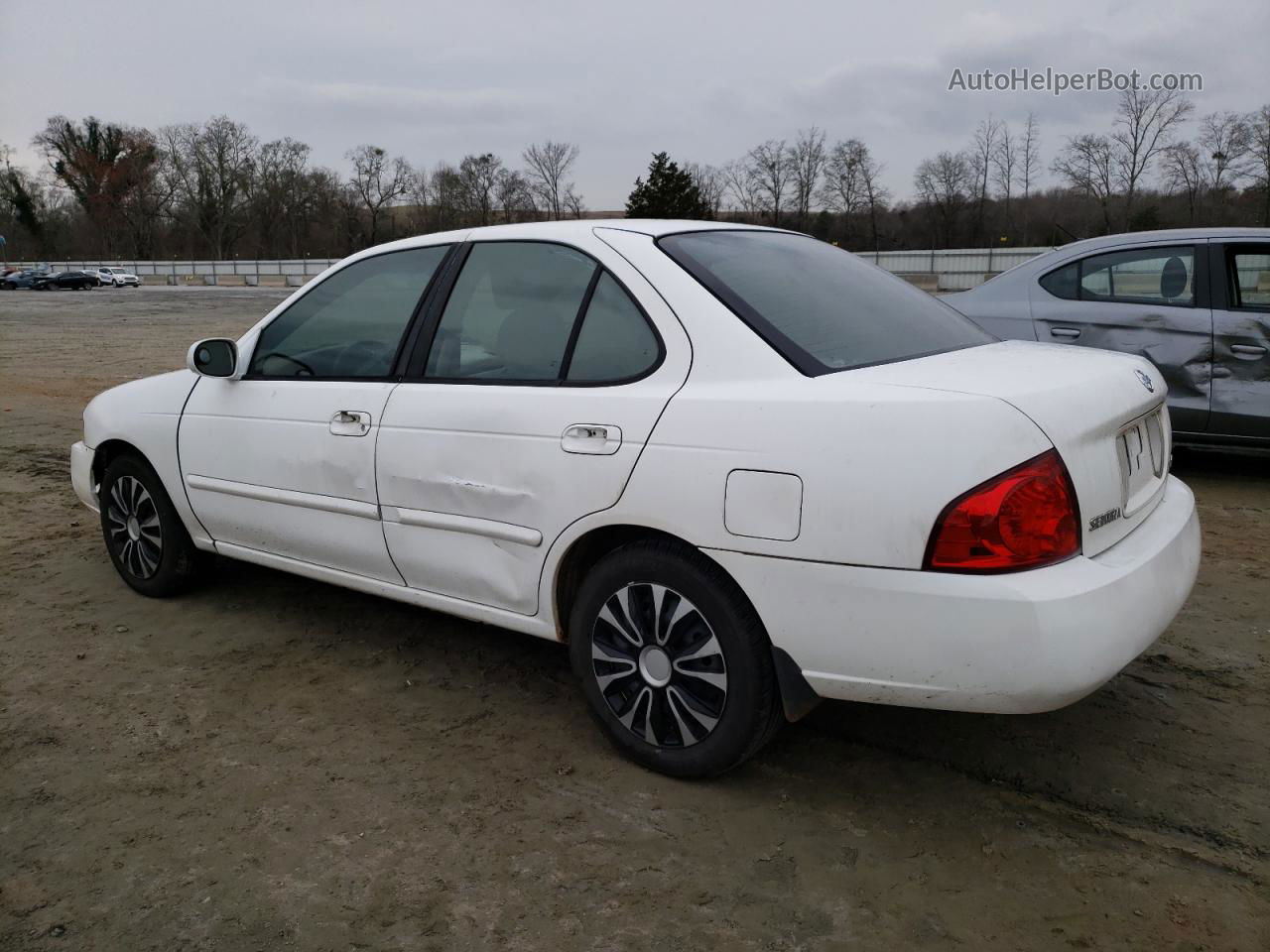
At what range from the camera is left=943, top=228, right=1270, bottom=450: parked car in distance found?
20.8ft

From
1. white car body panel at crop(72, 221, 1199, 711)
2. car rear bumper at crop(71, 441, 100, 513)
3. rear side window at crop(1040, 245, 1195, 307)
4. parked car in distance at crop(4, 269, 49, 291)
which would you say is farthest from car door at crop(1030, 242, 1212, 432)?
parked car in distance at crop(4, 269, 49, 291)

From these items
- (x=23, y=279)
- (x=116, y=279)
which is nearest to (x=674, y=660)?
Result: (x=23, y=279)

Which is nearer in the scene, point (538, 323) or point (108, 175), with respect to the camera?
point (538, 323)

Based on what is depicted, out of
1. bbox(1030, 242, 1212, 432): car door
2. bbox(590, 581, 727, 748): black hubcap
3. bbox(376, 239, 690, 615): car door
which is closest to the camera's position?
bbox(590, 581, 727, 748): black hubcap

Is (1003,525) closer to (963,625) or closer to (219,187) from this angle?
(963,625)

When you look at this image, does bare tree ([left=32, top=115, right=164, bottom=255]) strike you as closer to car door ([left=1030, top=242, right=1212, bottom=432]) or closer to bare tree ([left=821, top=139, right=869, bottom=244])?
bare tree ([left=821, top=139, right=869, bottom=244])

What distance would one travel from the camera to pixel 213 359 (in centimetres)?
408

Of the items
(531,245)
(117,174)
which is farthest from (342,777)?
(117,174)

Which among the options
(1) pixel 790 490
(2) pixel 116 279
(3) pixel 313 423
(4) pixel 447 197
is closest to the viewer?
(1) pixel 790 490

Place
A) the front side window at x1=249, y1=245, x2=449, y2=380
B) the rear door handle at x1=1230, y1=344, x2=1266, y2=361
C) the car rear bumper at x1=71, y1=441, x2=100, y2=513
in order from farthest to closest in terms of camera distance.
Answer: the rear door handle at x1=1230, y1=344, x2=1266, y2=361, the car rear bumper at x1=71, y1=441, x2=100, y2=513, the front side window at x1=249, y1=245, x2=449, y2=380

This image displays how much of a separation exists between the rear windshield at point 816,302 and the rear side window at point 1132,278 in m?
3.56

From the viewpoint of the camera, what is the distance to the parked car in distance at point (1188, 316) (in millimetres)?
6336

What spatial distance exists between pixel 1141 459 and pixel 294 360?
296 centimetres

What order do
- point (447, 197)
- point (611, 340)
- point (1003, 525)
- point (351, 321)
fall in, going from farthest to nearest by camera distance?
point (447, 197) < point (351, 321) < point (611, 340) < point (1003, 525)
